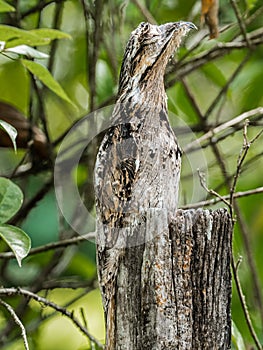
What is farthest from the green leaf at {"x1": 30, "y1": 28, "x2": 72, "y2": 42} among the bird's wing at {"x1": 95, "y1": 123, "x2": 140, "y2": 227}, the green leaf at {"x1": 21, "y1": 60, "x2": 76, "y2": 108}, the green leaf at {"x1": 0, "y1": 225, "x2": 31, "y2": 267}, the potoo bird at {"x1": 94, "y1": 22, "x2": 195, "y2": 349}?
the green leaf at {"x1": 0, "y1": 225, "x2": 31, "y2": 267}

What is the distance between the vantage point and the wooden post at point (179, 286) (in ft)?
7.04

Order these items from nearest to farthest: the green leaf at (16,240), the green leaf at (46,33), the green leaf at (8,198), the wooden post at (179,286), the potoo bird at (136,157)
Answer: the wooden post at (179,286)
the potoo bird at (136,157)
the green leaf at (16,240)
the green leaf at (46,33)
the green leaf at (8,198)

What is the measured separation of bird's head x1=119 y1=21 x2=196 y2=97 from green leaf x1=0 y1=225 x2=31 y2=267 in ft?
1.66

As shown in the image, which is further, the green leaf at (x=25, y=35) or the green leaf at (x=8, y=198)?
the green leaf at (x=8, y=198)

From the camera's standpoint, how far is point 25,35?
257 centimetres

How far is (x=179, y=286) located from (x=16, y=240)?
1.82 ft

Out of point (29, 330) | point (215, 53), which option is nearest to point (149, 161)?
point (215, 53)

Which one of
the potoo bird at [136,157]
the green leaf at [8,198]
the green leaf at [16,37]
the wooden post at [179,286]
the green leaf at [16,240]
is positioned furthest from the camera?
the green leaf at [8,198]

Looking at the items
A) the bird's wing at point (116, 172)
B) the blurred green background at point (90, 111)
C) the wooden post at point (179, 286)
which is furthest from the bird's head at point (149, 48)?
the blurred green background at point (90, 111)

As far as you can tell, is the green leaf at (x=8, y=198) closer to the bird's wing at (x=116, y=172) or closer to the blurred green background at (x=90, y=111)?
the bird's wing at (x=116, y=172)

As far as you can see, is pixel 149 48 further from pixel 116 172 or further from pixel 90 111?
pixel 90 111

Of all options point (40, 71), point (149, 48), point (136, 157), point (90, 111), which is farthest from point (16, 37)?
point (90, 111)

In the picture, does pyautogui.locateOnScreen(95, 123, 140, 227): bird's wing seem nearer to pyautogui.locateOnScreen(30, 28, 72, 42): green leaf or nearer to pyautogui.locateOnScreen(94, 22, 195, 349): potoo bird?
pyautogui.locateOnScreen(94, 22, 195, 349): potoo bird

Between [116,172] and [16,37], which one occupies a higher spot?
[16,37]
